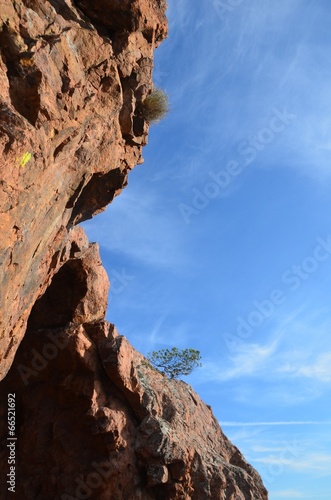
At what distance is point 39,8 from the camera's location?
13.5 metres

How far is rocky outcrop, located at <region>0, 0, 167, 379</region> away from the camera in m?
11.6

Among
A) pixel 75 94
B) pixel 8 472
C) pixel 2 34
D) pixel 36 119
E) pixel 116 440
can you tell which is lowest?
pixel 8 472

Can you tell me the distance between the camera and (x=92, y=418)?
22.6 metres

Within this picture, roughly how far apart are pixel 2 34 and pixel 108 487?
2027cm

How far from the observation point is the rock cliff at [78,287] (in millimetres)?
11992

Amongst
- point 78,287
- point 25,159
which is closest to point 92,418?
point 78,287

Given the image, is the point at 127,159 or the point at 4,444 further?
the point at 4,444

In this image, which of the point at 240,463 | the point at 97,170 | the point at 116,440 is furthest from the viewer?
the point at 240,463

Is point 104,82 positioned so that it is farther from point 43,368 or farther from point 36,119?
point 43,368

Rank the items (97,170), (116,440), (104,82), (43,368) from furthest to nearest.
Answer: (43,368)
(116,440)
(97,170)
(104,82)

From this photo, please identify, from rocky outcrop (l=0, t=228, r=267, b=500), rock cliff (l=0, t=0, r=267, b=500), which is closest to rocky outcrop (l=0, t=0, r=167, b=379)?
rock cliff (l=0, t=0, r=267, b=500)

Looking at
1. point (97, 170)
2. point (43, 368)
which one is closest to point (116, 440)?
point (43, 368)

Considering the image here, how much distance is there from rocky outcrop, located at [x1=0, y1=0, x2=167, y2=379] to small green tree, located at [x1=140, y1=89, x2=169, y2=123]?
0.48 m

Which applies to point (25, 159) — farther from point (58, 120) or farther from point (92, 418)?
point (92, 418)
